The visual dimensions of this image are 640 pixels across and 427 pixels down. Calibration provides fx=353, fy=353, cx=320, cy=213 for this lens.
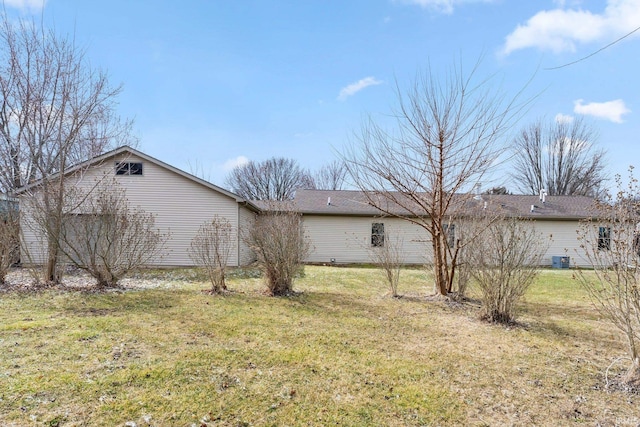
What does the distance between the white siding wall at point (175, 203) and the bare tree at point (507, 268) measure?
968 centimetres

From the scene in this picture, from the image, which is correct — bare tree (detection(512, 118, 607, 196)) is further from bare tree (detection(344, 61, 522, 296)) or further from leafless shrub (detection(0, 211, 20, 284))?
leafless shrub (detection(0, 211, 20, 284))

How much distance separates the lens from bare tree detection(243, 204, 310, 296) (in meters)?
7.73

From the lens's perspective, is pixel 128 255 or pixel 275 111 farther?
pixel 275 111

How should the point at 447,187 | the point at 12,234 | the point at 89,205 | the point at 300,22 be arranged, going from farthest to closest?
1. the point at 300,22
2. the point at 89,205
3. the point at 12,234
4. the point at 447,187

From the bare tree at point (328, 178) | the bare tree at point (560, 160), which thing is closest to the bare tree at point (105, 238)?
the bare tree at point (560, 160)

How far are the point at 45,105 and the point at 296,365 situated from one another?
9.58 meters

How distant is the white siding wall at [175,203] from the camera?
44.2ft

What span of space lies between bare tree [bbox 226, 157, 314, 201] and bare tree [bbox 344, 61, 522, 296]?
104 ft

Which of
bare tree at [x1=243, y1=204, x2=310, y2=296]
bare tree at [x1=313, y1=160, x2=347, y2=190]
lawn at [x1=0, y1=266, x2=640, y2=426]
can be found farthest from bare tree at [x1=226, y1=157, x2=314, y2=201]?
lawn at [x1=0, y1=266, x2=640, y2=426]

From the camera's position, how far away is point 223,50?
1119 cm

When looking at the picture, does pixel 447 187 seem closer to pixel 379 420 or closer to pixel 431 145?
pixel 431 145

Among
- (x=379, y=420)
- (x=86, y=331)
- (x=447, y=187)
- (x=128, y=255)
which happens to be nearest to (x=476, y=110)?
(x=447, y=187)

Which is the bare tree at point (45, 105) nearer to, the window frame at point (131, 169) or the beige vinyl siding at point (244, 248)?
the window frame at point (131, 169)

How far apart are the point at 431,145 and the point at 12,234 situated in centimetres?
966
